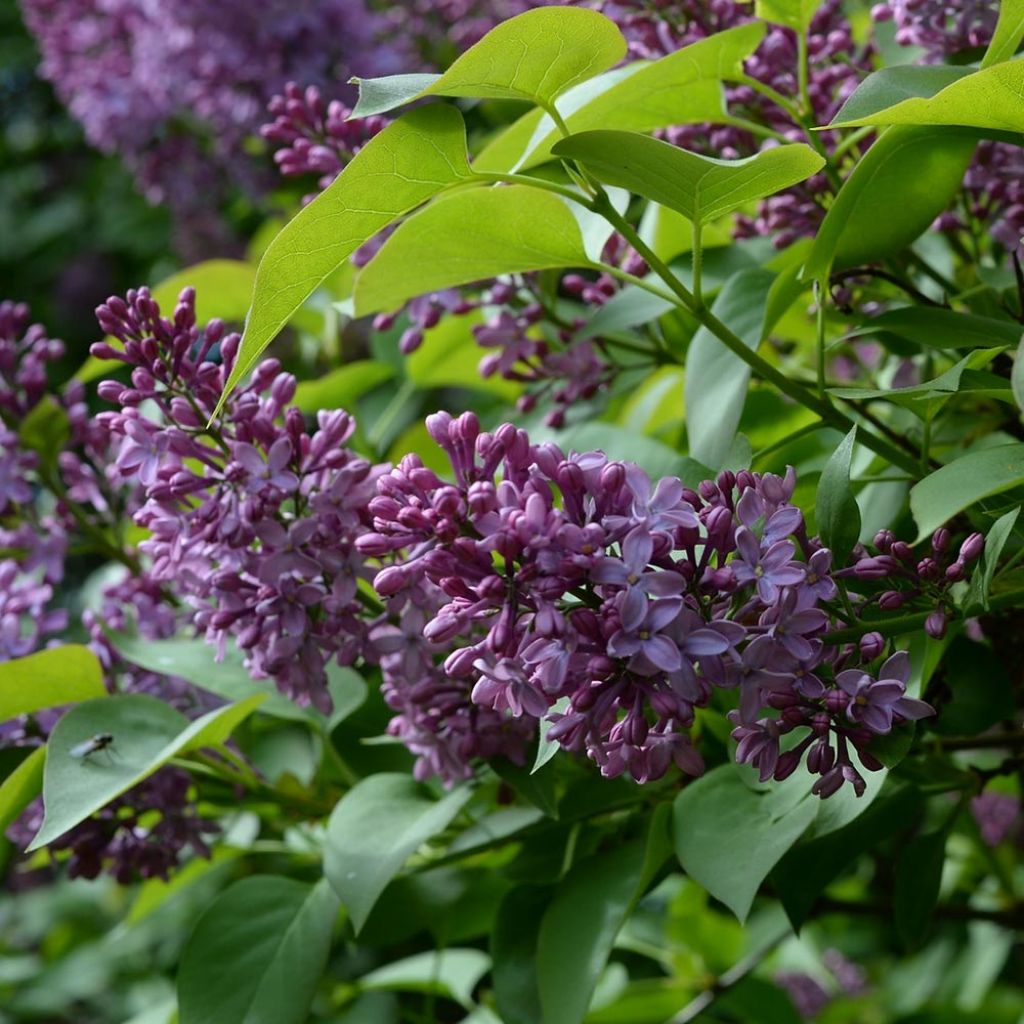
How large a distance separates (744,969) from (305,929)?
19.0 inches

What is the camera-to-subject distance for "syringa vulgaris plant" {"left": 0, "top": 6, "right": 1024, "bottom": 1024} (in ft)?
1.84

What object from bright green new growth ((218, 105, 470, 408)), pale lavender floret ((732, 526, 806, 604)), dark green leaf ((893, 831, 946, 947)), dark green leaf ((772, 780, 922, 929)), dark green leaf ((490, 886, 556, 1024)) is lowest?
dark green leaf ((893, 831, 946, 947))

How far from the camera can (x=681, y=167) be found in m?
0.61

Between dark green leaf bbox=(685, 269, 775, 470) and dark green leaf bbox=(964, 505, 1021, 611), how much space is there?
6.3 inches

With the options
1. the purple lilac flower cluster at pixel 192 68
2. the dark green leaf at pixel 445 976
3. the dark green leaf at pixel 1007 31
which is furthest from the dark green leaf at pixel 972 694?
the purple lilac flower cluster at pixel 192 68

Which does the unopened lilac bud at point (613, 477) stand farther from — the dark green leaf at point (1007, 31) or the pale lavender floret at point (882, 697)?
the dark green leaf at point (1007, 31)

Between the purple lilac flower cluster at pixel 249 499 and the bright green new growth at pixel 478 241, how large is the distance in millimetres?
87

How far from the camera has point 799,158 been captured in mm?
602

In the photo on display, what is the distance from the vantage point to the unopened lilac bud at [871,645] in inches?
22.2

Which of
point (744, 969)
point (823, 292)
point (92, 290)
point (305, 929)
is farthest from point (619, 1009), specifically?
point (92, 290)

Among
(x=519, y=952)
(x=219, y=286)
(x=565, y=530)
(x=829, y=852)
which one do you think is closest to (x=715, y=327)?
(x=565, y=530)

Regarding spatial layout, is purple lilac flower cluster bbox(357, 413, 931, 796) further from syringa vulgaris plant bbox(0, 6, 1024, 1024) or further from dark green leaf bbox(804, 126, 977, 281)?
dark green leaf bbox(804, 126, 977, 281)

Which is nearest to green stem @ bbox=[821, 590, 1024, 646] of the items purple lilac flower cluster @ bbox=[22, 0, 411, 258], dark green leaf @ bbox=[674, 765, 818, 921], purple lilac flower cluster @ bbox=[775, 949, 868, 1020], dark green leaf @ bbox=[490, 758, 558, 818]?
dark green leaf @ bbox=[674, 765, 818, 921]

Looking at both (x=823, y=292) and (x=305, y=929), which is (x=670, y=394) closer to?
(x=823, y=292)
